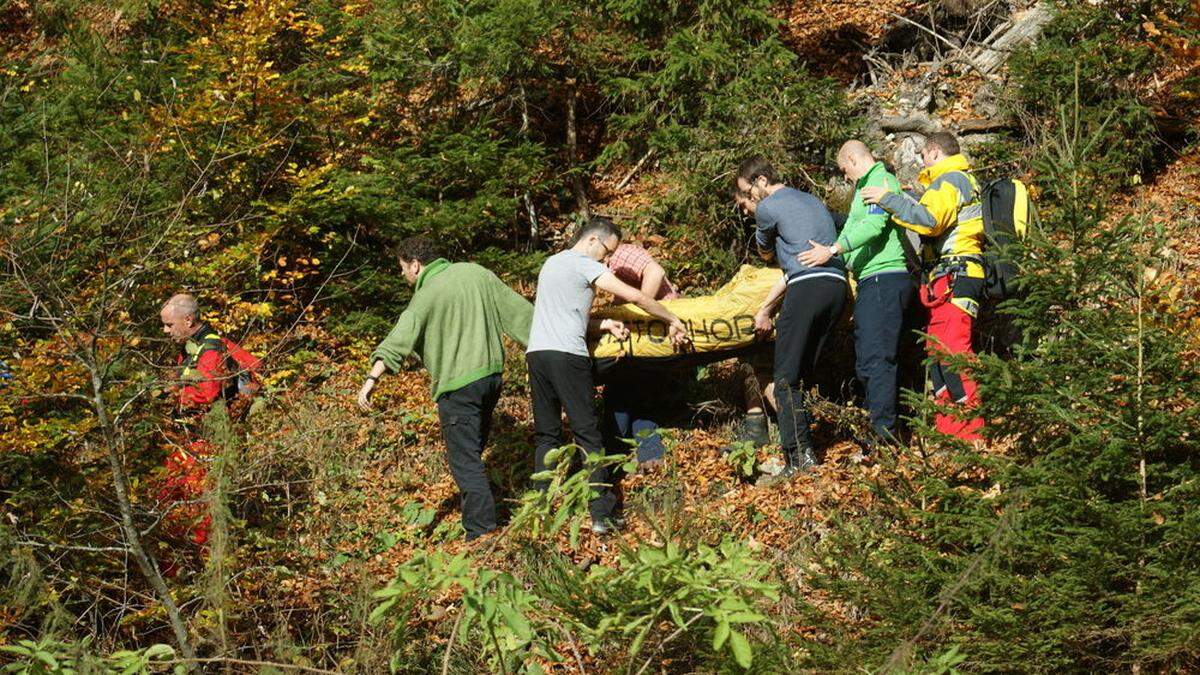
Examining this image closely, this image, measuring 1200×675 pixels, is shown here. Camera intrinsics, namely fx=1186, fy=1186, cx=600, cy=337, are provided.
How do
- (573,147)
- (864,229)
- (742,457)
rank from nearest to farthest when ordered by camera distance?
(864,229)
(742,457)
(573,147)

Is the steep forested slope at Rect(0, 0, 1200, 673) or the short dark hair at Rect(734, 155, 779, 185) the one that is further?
the short dark hair at Rect(734, 155, 779, 185)

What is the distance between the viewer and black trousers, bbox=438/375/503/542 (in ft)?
25.0

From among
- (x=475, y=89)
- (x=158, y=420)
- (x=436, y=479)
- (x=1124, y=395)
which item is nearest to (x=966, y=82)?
(x=475, y=89)

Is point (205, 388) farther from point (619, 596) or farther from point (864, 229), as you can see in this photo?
point (864, 229)

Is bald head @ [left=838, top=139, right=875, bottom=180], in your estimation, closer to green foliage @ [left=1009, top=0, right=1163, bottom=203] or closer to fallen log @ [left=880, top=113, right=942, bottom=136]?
green foliage @ [left=1009, top=0, right=1163, bottom=203]

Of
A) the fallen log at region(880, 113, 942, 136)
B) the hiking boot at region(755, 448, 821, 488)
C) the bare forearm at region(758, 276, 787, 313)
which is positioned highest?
the fallen log at region(880, 113, 942, 136)

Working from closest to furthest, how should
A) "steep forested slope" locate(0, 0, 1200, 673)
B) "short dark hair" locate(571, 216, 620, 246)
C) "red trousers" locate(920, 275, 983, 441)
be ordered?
"steep forested slope" locate(0, 0, 1200, 673) < "red trousers" locate(920, 275, 983, 441) < "short dark hair" locate(571, 216, 620, 246)

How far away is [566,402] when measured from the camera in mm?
7414

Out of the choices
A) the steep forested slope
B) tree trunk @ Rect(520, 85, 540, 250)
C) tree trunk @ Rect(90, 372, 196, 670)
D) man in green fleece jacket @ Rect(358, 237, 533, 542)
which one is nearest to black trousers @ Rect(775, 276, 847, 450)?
the steep forested slope

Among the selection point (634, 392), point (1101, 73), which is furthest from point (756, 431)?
point (1101, 73)

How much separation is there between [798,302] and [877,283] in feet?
1.64

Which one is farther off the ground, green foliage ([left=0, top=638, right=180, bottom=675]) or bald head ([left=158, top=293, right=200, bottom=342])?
green foliage ([left=0, top=638, right=180, bottom=675])

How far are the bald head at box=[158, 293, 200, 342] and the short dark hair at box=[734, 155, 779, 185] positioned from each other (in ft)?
12.0

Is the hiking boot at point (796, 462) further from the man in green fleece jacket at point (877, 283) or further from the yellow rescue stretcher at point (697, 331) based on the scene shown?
the yellow rescue stretcher at point (697, 331)
